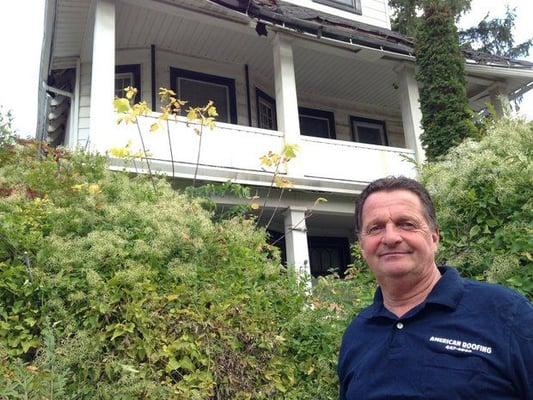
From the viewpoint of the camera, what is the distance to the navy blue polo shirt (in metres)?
1.57

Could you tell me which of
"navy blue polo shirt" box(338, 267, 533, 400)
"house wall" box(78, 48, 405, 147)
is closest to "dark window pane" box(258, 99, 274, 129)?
"house wall" box(78, 48, 405, 147)

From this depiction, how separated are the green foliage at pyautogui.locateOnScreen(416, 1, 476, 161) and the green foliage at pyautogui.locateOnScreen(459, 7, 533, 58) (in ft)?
44.0

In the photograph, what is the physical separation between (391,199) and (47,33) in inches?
403

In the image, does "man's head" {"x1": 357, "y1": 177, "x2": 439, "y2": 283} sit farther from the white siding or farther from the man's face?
the white siding

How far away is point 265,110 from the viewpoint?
12.0m

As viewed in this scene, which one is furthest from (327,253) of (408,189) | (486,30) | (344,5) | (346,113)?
(486,30)

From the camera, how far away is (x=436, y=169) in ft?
15.7

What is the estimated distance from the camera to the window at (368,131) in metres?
13.5

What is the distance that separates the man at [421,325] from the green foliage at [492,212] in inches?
62.6

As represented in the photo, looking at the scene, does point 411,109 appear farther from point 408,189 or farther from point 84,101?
point 408,189

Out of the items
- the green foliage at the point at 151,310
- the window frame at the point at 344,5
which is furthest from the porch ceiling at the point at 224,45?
the green foliage at the point at 151,310

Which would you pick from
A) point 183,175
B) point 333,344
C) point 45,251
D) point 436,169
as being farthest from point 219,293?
point 183,175

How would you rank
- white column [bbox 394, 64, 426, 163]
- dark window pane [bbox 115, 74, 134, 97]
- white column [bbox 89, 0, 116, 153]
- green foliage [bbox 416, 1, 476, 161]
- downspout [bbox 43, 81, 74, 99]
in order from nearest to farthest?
white column [bbox 89, 0, 116, 153] → green foliage [bbox 416, 1, 476, 161] → white column [bbox 394, 64, 426, 163] → dark window pane [bbox 115, 74, 134, 97] → downspout [bbox 43, 81, 74, 99]

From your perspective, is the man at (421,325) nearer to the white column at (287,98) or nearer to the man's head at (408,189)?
the man's head at (408,189)
